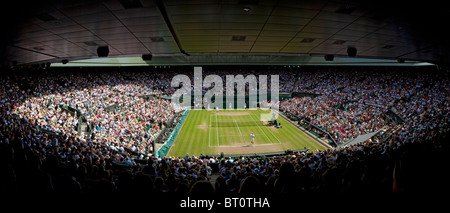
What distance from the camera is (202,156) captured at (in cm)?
1705

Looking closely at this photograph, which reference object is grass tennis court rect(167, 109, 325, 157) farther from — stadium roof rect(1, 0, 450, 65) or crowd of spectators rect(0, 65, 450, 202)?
stadium roof rect(1, 0, 450, 65)

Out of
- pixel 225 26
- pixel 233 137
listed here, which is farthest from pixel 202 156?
pixel 225 26

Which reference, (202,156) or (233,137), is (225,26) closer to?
(202,156)

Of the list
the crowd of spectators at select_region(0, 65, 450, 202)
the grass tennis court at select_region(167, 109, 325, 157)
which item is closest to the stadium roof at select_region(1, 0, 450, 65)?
the crowd of spectators at select_region(0, 65, 450, 202)

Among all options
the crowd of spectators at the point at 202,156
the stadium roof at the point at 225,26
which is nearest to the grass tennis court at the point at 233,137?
the crowd of spectators at the point at 202,156

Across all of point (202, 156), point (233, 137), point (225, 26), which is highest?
point (225, 26)

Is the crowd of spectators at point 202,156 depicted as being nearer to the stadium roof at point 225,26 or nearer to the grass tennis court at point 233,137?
the stadium roof at point 225,26

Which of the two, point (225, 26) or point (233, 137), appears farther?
point (233, 137)

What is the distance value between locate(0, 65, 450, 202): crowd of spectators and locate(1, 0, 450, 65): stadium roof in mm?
2921

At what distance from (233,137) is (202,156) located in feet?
34.1

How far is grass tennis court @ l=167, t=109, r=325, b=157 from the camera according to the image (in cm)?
2284
